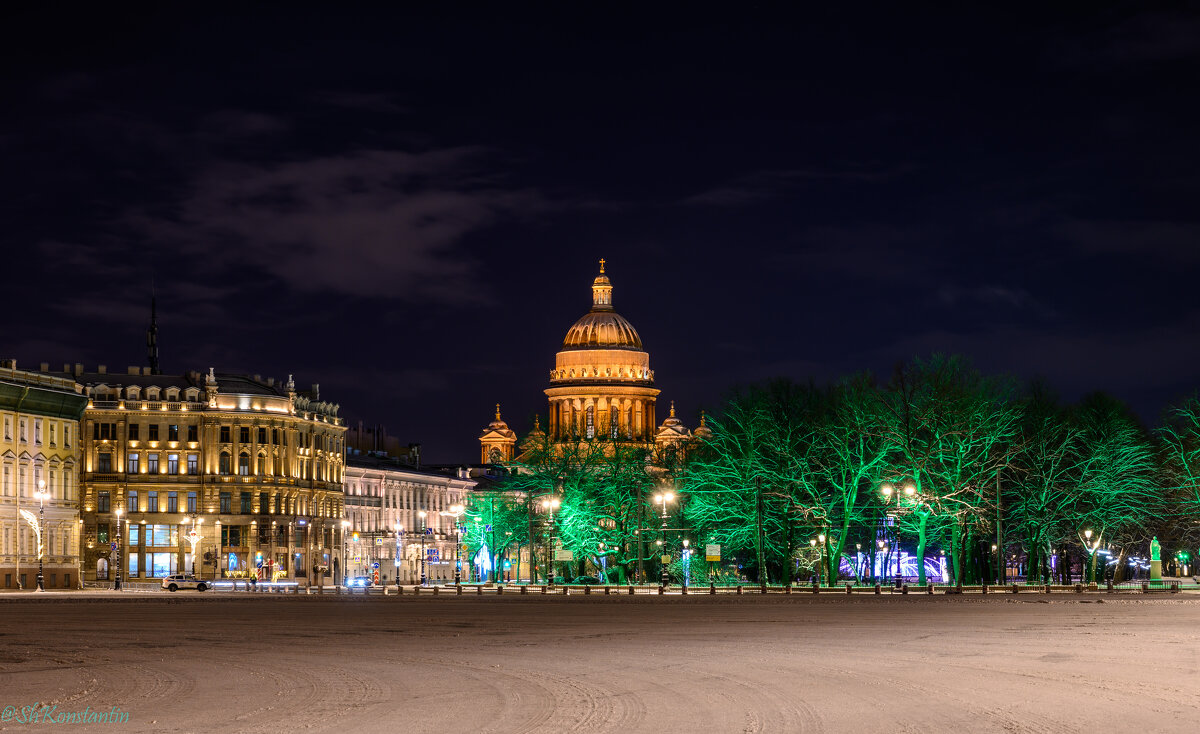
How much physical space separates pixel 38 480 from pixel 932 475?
2367 inches

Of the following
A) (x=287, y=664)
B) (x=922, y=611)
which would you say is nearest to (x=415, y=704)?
(x=287, y=664)

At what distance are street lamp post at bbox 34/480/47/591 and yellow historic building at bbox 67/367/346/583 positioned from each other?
115ft

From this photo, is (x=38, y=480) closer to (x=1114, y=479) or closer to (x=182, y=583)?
(x=182, y=583)

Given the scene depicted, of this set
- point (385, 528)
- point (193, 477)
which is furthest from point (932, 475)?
point (385, 528)

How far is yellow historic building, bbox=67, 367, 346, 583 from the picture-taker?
153m

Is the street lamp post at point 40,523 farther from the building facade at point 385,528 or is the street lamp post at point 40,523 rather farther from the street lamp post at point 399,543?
the street lamp post at point 399,543

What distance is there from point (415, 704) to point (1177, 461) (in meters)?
90.3

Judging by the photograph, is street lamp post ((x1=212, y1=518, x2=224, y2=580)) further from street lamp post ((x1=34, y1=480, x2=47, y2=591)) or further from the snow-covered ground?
the snow-covered ground

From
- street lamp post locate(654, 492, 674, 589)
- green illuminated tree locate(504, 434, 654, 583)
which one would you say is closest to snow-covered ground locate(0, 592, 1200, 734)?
street lamp post locate(654, 492, 674, 589)

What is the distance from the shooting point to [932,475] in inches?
3656

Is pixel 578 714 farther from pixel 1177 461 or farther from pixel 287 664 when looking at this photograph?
pixel 1177 461

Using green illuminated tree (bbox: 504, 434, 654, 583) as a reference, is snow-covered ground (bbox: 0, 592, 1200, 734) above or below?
below

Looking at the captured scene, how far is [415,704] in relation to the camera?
26.8 meters

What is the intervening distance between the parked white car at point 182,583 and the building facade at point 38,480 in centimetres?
663
